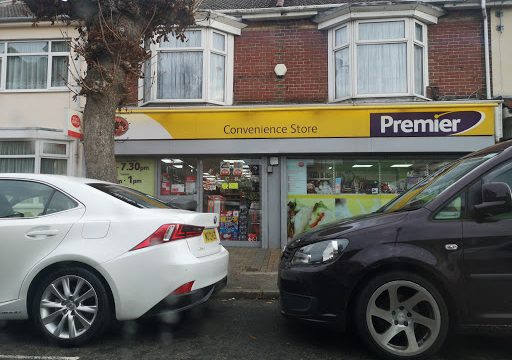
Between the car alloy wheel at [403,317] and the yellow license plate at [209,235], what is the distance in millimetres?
1629

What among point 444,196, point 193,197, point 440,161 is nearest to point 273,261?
point 193,197

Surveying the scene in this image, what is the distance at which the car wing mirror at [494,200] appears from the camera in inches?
137

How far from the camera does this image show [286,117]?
9.83 m

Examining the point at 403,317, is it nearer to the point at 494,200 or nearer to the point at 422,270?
the point at 422,270

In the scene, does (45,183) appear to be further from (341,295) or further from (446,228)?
(446,228)

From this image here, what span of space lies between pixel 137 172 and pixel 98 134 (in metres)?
4.00

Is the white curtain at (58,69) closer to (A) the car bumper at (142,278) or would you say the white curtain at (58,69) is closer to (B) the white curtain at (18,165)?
(B) the white curtain at (18,165)

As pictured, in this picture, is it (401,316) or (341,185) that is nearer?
(401,316)

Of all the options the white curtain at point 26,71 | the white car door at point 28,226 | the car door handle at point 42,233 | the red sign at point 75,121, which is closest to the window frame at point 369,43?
the red sign at point 75,121

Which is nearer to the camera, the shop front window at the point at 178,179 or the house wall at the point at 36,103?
the shop front window at the point at 178,179

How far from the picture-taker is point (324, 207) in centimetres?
1007

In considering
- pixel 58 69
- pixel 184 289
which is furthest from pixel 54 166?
pixel 184 289

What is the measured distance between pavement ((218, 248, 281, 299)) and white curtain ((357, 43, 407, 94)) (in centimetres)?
411

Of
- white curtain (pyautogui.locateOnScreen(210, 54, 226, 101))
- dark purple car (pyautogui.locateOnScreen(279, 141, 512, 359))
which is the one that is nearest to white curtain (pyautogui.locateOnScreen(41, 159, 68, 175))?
white curtain (pyautogui.locateOnScreen(210, 54, 226, 101))
